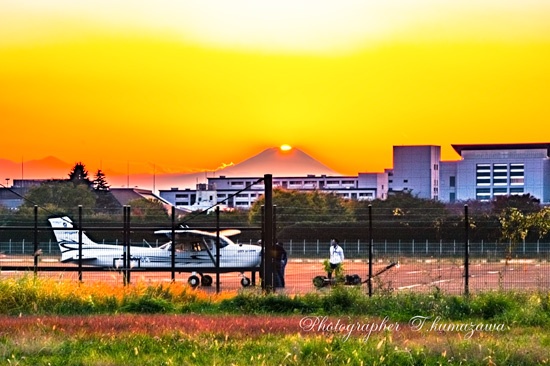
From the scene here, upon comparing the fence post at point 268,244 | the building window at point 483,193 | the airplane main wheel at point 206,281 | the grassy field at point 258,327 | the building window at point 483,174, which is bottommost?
the airplane main wheel at point 206,281

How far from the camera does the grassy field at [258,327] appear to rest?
11836mm

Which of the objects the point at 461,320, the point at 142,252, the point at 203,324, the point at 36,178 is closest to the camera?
the point at 203,324

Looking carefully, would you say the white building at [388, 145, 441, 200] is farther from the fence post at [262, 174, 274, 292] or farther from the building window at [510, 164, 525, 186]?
the fence post at [262, 174, 274, 292]

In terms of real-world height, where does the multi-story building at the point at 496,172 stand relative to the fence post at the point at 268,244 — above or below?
above

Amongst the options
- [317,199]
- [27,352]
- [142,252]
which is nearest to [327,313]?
[27,352]

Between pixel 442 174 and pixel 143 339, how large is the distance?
562 ft

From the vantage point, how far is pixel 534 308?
16922 mm

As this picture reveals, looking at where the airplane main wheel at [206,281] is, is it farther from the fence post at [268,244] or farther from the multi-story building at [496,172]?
the multi-story building at [496,172]

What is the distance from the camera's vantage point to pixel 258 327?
47.6 ft

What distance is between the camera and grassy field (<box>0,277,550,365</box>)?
466 inches

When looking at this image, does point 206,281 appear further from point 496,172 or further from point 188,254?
point 496,172

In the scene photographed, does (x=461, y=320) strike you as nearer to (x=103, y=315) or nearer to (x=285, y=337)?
(x=285, y=337)

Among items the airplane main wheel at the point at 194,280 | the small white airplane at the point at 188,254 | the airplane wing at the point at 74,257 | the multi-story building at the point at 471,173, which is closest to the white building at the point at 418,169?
the multi-story building at the point at 471,173

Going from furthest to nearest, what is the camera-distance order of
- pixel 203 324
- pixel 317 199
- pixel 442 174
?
pixel 442 174, pixel 317 199, pixel 203 324
